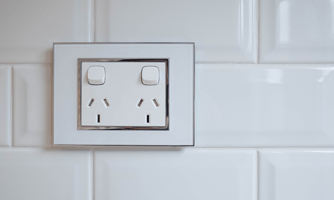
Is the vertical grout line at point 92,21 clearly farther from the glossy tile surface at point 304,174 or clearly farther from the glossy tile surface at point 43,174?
the glossy tile surface at point 304,174

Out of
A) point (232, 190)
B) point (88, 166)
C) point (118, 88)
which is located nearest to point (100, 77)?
point (118, 88)

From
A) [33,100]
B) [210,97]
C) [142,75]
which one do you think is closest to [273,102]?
[210,97]

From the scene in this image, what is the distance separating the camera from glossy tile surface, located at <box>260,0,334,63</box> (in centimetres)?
33

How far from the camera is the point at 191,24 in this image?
33 cm

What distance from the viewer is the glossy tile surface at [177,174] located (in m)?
0.34

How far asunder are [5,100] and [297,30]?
1.44ft

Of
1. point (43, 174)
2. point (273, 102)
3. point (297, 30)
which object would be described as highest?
point (297, 30)

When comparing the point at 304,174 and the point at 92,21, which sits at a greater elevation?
the point at 92,21

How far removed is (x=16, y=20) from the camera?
333 millimetres

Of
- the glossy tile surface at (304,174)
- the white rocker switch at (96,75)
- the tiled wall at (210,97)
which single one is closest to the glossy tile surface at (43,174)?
the tiled wall at (210,97)

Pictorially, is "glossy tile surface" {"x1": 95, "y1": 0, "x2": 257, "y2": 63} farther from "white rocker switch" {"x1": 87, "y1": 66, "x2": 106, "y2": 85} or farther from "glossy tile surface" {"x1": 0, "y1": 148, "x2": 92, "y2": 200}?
"glossy tile surface" {"x1": 0, "y1": 148, "x2": 92, "y2": 200}

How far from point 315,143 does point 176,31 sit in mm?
262

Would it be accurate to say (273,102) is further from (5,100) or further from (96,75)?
(5,100)

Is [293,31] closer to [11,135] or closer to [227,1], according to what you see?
[227,1]
